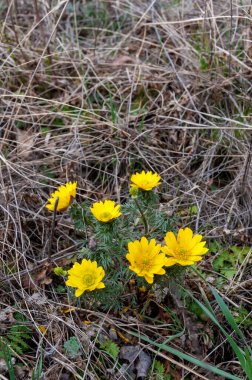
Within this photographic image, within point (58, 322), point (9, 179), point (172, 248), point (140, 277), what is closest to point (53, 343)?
point (58, 322)

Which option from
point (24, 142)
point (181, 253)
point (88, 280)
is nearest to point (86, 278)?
point (88, 280)

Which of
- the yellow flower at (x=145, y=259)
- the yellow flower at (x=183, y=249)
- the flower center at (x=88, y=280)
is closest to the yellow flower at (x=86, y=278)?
the flower center at (x=88, y=280)

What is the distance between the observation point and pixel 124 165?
2428 mm

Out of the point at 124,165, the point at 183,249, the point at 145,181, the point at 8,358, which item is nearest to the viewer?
the point at 8,358

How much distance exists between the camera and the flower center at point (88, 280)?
1622 millimetres

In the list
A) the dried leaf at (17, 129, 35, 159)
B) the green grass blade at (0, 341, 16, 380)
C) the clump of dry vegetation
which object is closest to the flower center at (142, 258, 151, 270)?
the clump of dry vegetation

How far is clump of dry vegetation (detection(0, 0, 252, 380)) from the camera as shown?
175 cm

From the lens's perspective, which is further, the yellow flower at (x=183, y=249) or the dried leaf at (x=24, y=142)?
the dried leaf at (x=24, y=142)

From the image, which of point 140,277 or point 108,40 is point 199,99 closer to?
point 108,40

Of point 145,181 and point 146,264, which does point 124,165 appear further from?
point 146,264

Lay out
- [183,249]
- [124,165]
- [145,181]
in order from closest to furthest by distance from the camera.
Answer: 1. [183,249]
2. [145,181]
3. [124,165]

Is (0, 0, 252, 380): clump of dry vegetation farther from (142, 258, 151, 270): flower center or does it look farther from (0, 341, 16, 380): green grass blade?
(142, 258, 151, 270): flower center

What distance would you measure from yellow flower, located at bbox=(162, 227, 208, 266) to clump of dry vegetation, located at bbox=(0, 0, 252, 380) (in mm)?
95

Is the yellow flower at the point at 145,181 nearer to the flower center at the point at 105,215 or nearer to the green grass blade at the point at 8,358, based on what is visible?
the flower center at the point at 105,215
